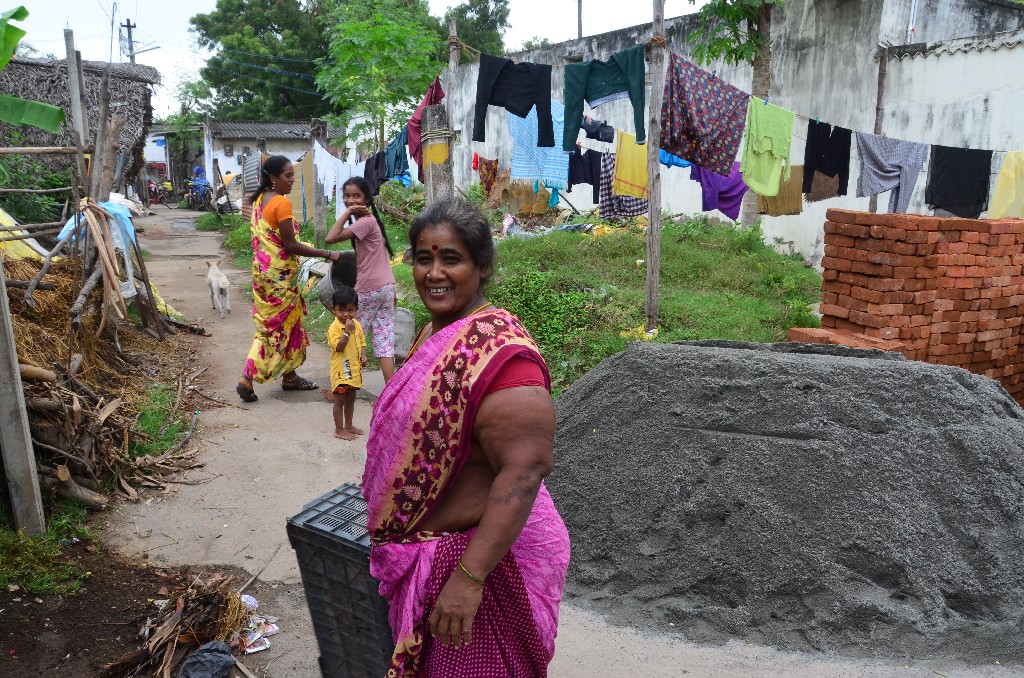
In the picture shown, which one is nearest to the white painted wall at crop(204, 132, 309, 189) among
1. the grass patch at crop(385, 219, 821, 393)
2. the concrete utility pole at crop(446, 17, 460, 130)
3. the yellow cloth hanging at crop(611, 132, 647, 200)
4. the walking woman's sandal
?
the grass patch at crop(385, 219, 821, 393)

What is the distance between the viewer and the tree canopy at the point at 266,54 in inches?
1133

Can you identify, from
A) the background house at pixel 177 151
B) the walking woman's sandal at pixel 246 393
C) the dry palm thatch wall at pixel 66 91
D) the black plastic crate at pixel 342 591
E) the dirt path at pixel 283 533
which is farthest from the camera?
the background house at pixel 177 151

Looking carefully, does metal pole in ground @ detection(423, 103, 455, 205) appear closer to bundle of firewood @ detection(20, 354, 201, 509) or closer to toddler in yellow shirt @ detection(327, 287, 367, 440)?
toddler in yellow shirt @ detection(327, 287, 367, 440)

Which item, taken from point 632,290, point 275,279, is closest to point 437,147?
point 275,279

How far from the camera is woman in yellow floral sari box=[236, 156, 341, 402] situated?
5.44 m

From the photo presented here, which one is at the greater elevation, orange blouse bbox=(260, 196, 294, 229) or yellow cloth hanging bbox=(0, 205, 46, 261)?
orange blouse bbox=(260, 196, 294, 229)

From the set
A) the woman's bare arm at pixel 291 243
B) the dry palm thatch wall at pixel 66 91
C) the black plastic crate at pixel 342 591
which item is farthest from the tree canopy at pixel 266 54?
the black plastic crate at pixel 342 591

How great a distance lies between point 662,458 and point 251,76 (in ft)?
103

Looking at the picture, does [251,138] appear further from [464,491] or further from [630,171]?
[464,491]

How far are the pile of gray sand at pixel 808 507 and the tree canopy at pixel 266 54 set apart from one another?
2733 cm

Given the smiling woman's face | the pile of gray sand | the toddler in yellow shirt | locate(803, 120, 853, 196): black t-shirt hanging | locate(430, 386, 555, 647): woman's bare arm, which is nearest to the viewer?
locate(430, 386, 555, 647): woman's bare arm

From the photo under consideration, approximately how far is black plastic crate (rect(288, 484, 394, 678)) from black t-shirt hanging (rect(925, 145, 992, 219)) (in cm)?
786

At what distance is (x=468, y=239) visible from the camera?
73.4 inches

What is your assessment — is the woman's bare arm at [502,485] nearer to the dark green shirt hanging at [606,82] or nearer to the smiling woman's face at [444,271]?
the smiling woman's face at [444,271]
